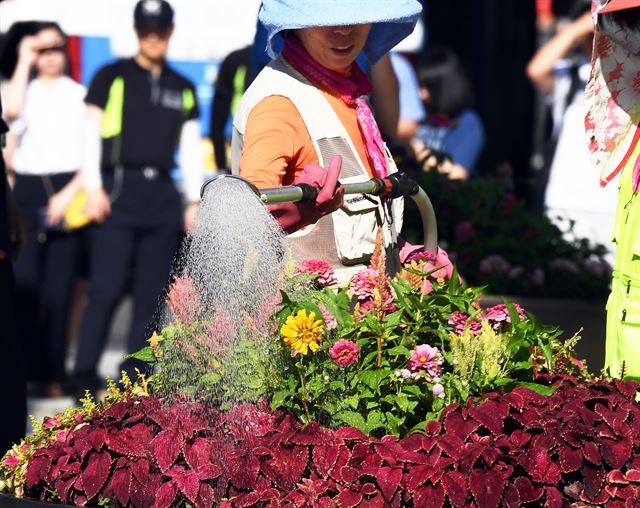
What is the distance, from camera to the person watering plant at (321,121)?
373 centimetres

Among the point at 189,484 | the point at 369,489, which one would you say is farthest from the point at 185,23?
the point at 369,489

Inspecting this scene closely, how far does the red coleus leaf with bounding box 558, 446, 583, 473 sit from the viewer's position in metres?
3.09

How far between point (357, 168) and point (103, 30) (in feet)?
19.2

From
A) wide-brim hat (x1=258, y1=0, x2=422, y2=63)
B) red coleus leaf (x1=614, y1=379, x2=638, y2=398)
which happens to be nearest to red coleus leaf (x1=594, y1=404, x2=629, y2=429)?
red coleus leaf (x1=614, y1=379, x2=638, y2=398)

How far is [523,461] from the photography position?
3.09 metres

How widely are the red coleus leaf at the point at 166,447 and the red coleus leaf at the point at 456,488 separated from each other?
60 centimetres

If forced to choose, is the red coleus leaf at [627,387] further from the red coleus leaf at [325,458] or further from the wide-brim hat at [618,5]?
the wide-brim hat at [618,5]

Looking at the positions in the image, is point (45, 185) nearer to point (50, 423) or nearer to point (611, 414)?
point (50, 423)

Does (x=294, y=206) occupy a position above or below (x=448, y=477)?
above

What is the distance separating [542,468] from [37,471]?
1.15 m

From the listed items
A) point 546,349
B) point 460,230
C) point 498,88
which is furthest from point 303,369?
point 498,88

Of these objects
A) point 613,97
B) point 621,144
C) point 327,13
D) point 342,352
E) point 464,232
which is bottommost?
point 464,232

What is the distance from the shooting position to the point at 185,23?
30.9 ft

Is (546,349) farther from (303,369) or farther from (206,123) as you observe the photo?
(206,123)
